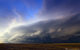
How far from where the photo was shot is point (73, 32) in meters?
2.04

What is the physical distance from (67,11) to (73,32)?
16.5 inches

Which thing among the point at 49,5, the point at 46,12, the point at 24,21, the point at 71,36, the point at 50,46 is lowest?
the point at 50,46

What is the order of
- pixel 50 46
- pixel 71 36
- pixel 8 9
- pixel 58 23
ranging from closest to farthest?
pixel 50 46
pixel 71 36
pixel 58 23
pixel 8 9

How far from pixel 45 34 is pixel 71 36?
1.60 feet

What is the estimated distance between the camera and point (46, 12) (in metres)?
2.26

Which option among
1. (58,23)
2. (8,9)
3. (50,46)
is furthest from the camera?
(8,9)

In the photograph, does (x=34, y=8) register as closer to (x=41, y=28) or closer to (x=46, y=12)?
(x=46, y=12)

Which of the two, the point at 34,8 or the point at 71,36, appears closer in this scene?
the point at 71,36

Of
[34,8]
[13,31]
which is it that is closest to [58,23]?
[34,8]

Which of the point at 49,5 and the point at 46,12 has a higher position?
the point at 49,5

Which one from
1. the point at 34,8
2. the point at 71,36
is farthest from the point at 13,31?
the point at 71,36

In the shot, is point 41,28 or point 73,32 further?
point 41,28

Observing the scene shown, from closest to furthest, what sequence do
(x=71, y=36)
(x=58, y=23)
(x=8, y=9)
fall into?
(x=71, y=36) → (x=58, y=23) → (x=8, y=9)

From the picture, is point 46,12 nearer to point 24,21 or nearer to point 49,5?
point 49,5
